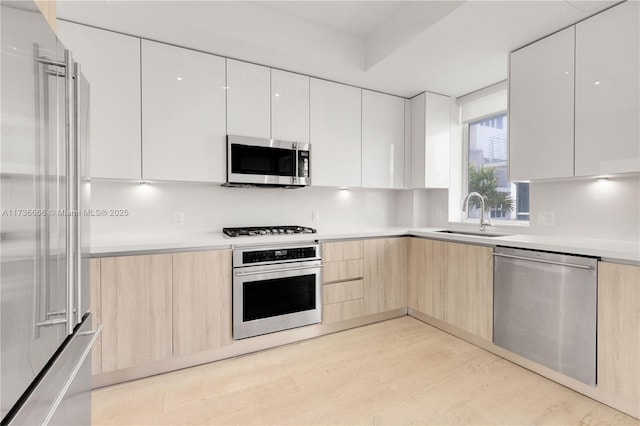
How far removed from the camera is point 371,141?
128 inches

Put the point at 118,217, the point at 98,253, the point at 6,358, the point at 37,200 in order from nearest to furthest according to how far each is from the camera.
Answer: the point at 6,358 → the point at 37,200 → the point at 98,253 → the point at 118,217

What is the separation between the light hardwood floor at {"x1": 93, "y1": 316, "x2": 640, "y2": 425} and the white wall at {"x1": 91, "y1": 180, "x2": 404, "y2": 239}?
3.80ft

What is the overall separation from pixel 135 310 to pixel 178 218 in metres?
0.91

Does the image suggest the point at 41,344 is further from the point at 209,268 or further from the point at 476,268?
the point at 476,268

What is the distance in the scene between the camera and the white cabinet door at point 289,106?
106 inches

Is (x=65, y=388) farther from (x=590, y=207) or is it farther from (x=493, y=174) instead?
(x=493, y=174)

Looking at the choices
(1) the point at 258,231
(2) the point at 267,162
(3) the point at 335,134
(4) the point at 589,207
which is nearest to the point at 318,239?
(1) the point at 258,231

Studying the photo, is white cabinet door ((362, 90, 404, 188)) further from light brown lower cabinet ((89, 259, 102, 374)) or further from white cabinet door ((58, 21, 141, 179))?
light brown lower cabinet ((89, 259, 102, 374))

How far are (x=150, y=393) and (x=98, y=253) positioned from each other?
0.92m

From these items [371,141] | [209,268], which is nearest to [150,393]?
[209,268]

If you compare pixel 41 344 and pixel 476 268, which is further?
pixel 476 268

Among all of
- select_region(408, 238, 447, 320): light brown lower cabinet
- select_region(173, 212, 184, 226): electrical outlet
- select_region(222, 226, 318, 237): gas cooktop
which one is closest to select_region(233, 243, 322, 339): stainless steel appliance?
select_region(222, 226, 318, 237): gas cooktop

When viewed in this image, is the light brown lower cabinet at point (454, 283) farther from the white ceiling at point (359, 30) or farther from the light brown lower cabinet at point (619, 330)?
the white ceiling at point (359, 30)

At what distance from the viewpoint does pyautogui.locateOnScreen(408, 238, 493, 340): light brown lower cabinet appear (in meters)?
2.38
